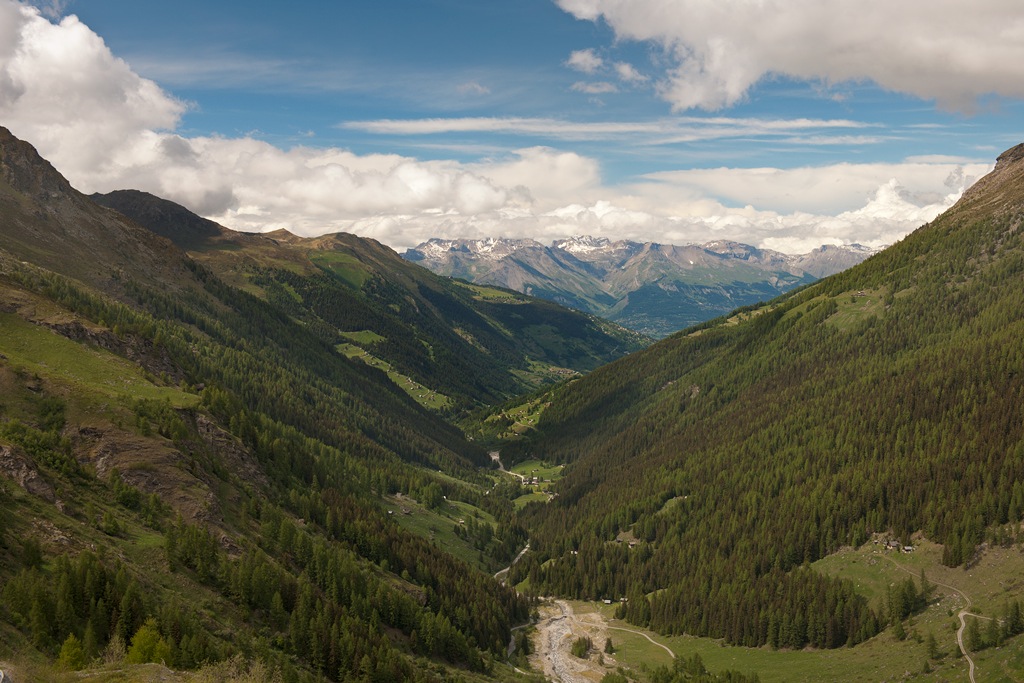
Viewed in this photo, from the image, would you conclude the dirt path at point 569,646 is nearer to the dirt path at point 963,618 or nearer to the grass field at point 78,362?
the dirt path at point 963,618

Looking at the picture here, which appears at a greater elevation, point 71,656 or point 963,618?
point 71,656

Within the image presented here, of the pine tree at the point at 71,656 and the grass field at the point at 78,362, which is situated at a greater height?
the grass field at the point at 78,362

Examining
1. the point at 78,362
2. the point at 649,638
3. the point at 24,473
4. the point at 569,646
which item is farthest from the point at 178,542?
the point at 649,638

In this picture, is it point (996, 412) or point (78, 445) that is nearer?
point (78, 445)

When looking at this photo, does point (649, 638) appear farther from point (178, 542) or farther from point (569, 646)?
point (178, 542)

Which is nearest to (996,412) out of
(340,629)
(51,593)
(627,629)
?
(627,629)

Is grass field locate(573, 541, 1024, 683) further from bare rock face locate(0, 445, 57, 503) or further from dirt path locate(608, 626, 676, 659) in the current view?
bare rock face locate(0, 445, 57, 503)

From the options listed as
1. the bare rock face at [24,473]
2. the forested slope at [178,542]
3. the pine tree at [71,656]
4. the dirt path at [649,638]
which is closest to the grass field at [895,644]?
the dirt path at [649,638]

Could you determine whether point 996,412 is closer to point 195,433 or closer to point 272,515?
point 272,515
